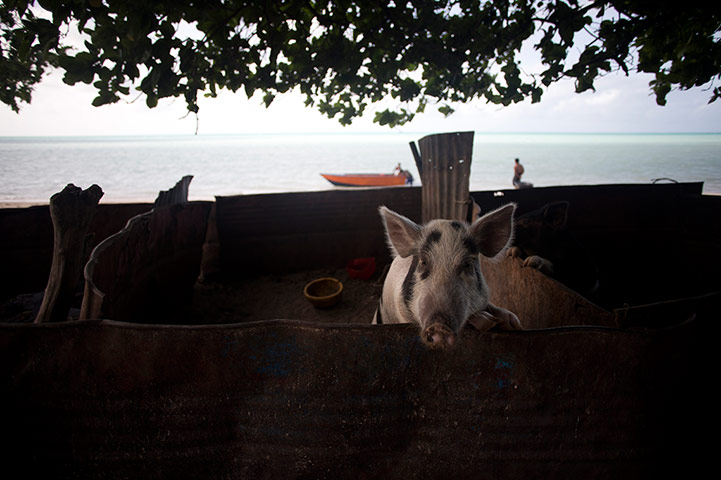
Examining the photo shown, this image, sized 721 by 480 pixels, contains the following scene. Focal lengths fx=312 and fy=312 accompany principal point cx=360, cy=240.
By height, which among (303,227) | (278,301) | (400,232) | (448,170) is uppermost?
(448,170)

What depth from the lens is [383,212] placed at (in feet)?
8.13

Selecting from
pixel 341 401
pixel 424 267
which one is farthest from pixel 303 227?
pixel 341 401

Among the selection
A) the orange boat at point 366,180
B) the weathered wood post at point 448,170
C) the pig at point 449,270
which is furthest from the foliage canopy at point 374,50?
the orange boat at point 366,180

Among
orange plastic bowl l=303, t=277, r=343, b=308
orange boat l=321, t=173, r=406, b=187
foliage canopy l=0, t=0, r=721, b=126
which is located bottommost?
orange boat l=321, t=173, r=406, b=187

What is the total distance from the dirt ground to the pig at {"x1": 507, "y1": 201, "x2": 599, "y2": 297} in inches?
83.9

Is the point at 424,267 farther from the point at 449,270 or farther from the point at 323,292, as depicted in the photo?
the point at 323,292

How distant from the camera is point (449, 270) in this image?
210 centimetres

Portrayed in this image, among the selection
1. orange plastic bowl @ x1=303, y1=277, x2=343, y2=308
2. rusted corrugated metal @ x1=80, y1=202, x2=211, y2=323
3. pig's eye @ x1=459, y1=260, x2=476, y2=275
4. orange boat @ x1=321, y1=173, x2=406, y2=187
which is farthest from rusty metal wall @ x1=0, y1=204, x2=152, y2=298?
orange boat @ x1=321, y1=173, x2=406, y2=187

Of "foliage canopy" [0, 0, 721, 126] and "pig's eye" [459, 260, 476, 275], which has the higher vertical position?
"foliage canopy" [0, 0, 721, 126]

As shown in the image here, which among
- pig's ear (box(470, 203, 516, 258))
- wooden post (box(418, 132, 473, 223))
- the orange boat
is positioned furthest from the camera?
the orange boat

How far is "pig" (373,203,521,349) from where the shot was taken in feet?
5.86

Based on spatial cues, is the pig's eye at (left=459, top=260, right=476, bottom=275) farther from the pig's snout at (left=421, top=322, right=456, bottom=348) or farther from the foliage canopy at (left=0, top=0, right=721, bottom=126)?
the foliage canopy at (left=0, top=0, right=721, bottom=126)

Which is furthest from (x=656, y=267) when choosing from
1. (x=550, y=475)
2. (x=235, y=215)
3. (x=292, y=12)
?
(x=235, y=215)

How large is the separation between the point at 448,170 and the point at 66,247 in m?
4.18
